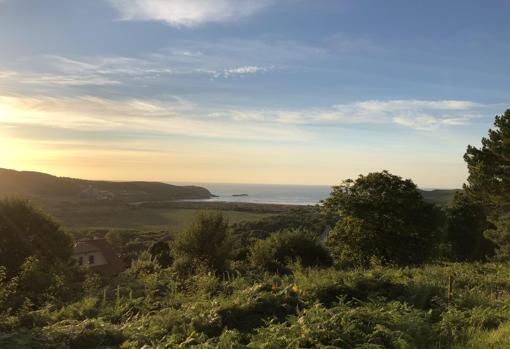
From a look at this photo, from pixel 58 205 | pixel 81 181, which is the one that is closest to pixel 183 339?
pixel 58 205

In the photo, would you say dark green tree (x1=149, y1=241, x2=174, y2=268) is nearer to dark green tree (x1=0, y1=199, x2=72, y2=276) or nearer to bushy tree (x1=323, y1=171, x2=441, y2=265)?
dark green tree (x1=0, y1=199, x2=72, y2=276)

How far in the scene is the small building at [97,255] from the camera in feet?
140

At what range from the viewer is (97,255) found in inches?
1732

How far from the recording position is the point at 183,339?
6629mm

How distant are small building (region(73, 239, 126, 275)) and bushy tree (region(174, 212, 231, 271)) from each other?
21.8 metres

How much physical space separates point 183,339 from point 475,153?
82.3 ft

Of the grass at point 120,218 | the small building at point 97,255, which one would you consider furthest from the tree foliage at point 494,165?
the grass at point 120,218

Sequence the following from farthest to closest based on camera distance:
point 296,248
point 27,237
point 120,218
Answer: point 120,218 → point 27,237 → point 296,248

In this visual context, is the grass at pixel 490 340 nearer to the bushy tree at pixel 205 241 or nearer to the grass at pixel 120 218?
the bushy tree at pixel 205 241

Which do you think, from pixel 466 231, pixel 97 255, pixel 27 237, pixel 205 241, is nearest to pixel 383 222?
pixel 205 241

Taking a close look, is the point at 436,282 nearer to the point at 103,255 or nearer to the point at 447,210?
the point at 447,210

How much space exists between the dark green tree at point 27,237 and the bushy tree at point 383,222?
1767 centimetres

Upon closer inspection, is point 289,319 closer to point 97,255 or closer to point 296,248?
point 296,248

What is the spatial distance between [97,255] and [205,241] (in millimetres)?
25256
